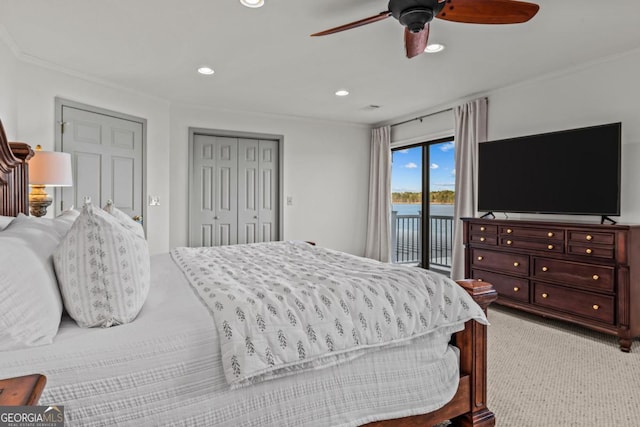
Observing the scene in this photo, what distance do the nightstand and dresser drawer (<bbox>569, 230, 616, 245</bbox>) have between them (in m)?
3.59

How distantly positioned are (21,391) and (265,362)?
65 cm

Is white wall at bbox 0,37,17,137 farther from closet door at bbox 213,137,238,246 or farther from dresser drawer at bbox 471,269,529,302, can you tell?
dresser drawer at bbox 471,269,529,302

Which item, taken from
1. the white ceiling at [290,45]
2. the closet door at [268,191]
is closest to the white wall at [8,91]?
the white ceiling at [290,45]

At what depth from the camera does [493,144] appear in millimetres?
3943

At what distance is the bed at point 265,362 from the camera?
1033 mm

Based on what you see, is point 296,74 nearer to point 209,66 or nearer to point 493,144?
point 209,66

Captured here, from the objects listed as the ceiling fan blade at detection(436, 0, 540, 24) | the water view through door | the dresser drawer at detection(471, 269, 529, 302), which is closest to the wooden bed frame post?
the ceiling fan blade at detection(436, 0, 540, 24)

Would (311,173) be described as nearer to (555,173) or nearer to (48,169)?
(555,173)

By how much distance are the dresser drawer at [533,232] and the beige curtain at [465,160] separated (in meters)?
0.82

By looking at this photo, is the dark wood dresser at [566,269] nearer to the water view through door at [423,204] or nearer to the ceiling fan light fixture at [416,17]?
the water view through door at [423,204]

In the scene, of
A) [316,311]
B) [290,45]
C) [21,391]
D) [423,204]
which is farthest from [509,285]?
[21,391]

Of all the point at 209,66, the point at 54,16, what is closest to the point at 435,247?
the point at 209,66

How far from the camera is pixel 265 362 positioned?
1.20 meters

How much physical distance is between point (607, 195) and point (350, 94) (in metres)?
2.83
